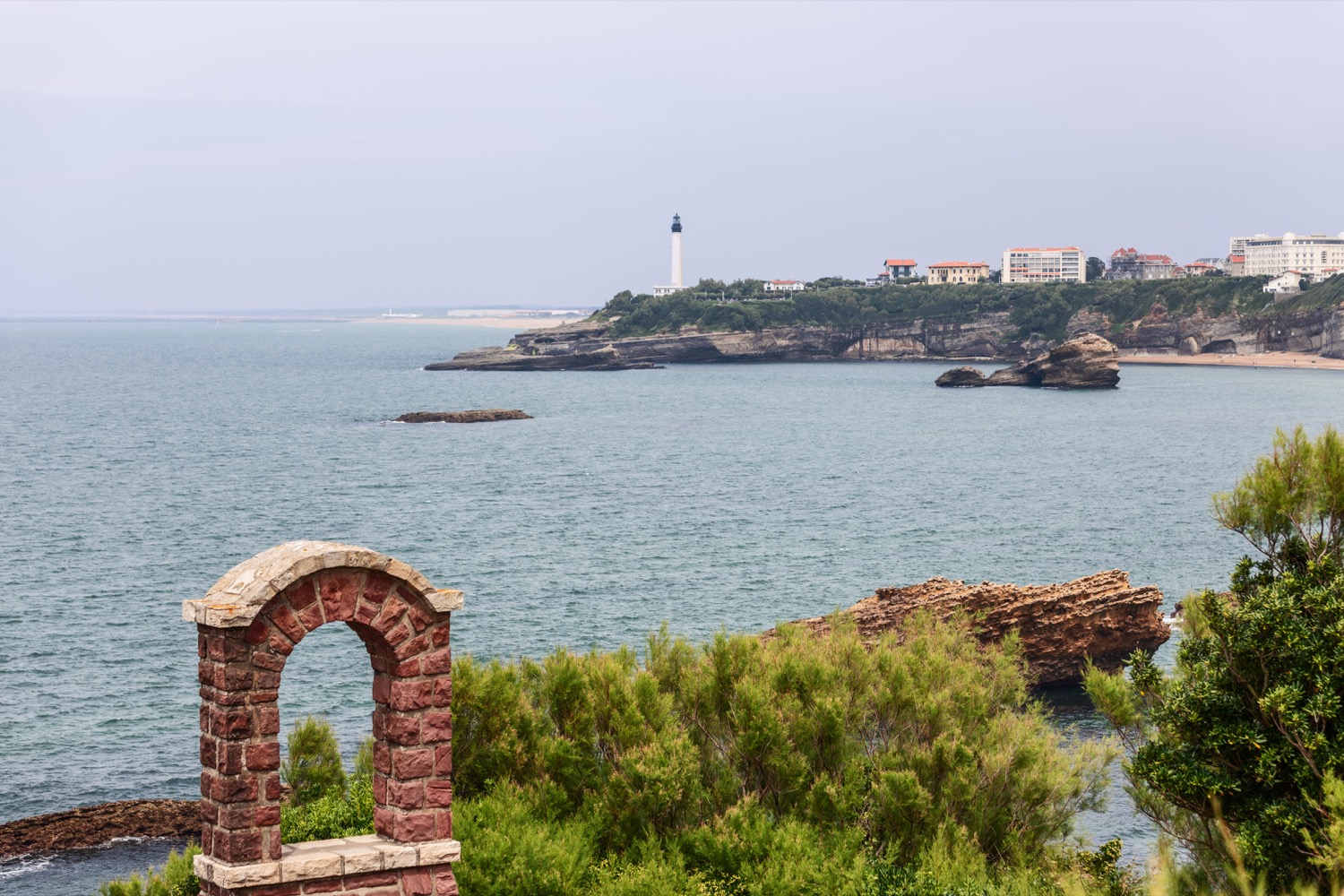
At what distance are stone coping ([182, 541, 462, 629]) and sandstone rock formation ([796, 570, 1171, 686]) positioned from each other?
93.0 ft

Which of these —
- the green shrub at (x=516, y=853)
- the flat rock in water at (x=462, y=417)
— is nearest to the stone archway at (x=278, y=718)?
the green shrub at (x=516, y=853)

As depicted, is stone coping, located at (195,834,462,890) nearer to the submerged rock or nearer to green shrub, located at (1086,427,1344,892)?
green shrub, located at (1086,427,1344,892)

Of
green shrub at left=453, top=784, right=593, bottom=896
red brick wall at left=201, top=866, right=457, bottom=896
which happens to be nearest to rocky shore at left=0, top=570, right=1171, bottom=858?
green shrub at left=453, top=784, right=593, bottom=896

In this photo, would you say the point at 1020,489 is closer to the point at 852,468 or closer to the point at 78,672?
the point at 852,468

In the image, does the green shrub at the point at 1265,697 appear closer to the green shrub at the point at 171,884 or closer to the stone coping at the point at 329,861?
the stone coping at the point at 329,861

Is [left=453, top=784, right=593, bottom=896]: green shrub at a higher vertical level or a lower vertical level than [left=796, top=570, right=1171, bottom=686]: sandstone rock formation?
higher

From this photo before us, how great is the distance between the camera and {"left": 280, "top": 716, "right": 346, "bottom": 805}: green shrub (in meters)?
22.7

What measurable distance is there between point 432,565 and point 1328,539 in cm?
4845

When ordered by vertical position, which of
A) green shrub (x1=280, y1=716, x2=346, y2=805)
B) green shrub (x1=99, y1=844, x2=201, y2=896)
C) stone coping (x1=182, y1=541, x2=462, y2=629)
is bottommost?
green shrub (x1=99, y1=844, x2=201, y2=896)

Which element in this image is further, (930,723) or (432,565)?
(432,565)

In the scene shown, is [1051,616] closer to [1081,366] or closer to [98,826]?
[98,826]

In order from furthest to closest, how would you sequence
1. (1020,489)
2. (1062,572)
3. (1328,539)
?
(1020,489)
(1062,572)
(1328,539)

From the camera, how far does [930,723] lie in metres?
22.4

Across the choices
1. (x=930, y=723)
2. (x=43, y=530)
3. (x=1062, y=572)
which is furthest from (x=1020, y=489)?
(x=930, y=723)
